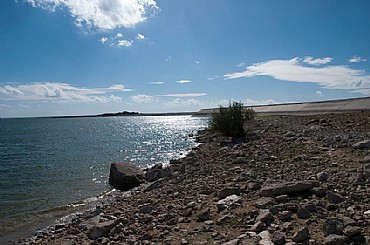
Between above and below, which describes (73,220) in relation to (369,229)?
below

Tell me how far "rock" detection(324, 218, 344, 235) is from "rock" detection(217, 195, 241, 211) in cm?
279

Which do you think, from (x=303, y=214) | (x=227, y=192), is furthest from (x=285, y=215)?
(x=227, y=192)

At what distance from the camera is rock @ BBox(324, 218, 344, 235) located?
18.6 feet

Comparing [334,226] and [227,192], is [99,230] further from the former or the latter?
[334,226]

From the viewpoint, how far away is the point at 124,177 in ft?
56.8

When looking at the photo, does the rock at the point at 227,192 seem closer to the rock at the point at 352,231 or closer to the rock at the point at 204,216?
the rock at the point at 204,216

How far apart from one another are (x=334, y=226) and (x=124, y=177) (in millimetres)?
12910

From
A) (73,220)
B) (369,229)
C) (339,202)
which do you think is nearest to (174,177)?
(73,220)

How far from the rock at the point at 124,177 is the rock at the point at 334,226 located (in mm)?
12483

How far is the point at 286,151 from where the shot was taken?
1638 cm

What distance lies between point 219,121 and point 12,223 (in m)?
19.7

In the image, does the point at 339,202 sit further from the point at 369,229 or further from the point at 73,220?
the point at 73,220

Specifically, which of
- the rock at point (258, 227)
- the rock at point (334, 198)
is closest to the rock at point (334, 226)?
the rock at point (258, 227)

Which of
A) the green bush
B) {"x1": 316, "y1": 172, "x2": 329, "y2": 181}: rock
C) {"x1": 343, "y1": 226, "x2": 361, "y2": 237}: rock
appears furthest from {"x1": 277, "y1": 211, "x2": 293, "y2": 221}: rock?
the green bush
